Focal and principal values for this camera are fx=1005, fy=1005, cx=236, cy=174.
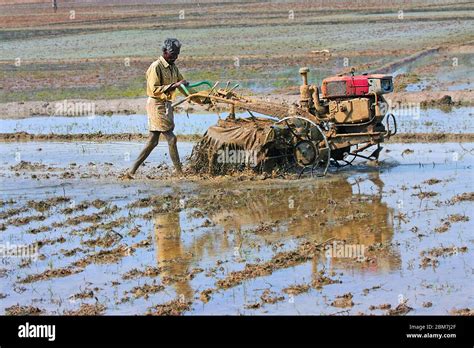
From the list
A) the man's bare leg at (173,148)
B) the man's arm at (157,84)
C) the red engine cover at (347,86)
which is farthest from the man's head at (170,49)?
the red engine cover at (347,86)

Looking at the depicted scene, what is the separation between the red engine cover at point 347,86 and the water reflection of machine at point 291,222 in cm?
112

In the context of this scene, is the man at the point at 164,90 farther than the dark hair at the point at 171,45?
Yes

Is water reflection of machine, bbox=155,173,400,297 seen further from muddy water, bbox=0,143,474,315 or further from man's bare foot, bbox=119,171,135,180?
man's bare foot, bbox=119,171,135,180

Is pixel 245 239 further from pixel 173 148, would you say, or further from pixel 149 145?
pixel 149 145

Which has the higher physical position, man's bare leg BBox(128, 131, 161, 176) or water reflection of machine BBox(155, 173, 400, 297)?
man's bare leg BBox(128, 131, 161, 176)

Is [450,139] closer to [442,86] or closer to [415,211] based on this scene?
[415,211]

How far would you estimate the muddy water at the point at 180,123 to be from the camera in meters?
16.7

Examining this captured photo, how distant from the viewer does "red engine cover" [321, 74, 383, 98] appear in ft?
40.8

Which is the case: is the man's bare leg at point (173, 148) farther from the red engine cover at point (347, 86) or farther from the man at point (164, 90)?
the red engine cover at point (347, 86)

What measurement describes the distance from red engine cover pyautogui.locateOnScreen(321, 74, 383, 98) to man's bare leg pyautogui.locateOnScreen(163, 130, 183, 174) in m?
2.02

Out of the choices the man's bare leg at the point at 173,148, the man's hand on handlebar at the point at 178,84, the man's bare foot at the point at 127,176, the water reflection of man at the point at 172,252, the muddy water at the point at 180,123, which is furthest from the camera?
the muddy water at the point at 180,123

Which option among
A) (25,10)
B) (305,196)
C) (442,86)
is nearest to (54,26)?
(25,10)

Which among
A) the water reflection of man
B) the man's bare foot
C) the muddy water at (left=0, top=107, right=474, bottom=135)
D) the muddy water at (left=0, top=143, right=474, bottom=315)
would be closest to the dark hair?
the muddy water at (left=0, top=143, right=474, bottom=315)
